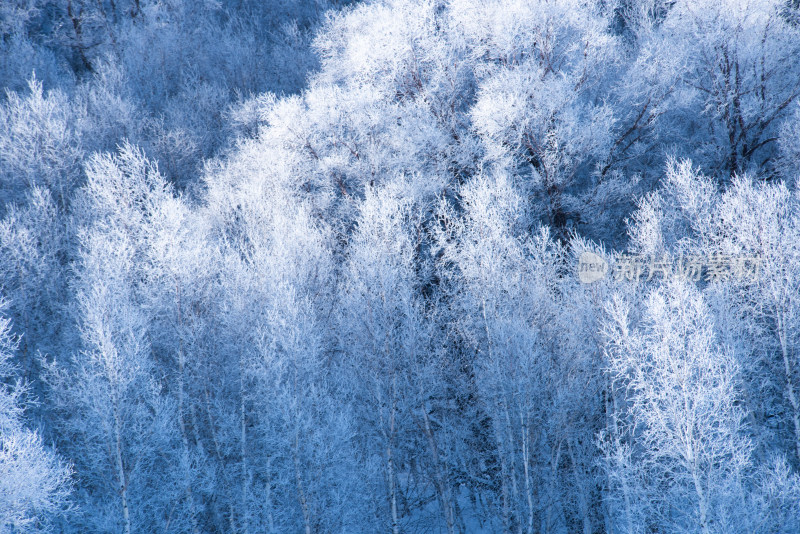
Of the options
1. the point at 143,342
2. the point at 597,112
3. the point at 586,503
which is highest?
the point at 597,112

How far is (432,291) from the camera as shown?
2488 centimetres

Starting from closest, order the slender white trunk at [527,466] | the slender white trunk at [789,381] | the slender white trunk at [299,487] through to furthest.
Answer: the slender white trunk at [789,381], the slender white trunk at [299,487], the slender white trunk at [527,466]

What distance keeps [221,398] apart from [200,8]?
100 ft

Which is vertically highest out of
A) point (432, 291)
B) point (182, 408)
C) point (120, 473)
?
point (432, 291)

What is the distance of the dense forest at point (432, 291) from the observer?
17.4 metres

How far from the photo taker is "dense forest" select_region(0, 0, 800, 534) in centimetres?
1739

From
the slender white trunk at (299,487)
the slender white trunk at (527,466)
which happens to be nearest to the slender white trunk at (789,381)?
the slender white trunk at (527,466)

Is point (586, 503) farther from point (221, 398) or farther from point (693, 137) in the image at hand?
point (693, 137)

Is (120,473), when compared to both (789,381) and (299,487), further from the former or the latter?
(789,381)

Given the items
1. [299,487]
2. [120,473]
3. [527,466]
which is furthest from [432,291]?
[120,473]

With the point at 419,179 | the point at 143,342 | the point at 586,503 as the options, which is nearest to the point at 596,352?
the point at 586,503

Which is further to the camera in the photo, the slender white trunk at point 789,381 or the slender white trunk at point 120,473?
the slender white trunk at point 789,381

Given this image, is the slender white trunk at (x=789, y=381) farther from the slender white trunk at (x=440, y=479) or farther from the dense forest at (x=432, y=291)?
the slender white trunk at (x=440, y=479)

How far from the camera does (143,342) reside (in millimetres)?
20281
